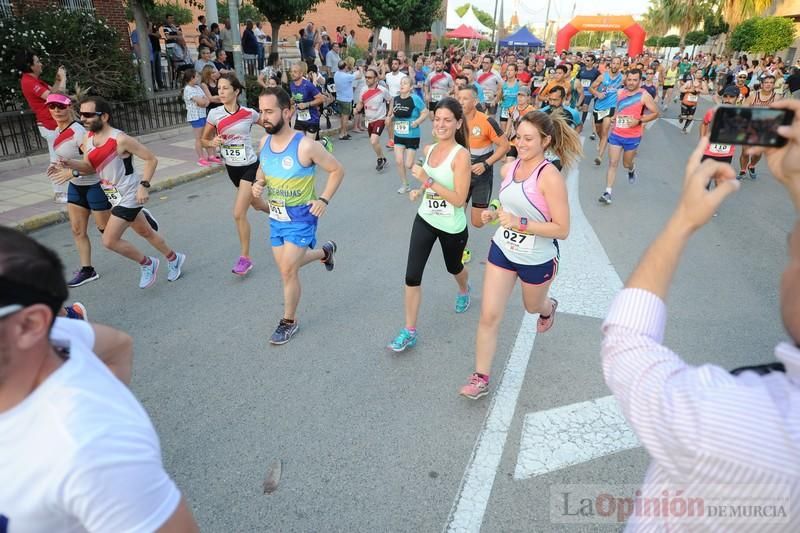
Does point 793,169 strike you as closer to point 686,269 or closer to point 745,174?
point 686,269

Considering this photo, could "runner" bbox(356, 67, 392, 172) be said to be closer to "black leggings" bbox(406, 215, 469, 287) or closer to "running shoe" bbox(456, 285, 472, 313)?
"running shoe" bbox(456, 285, 472, 313)

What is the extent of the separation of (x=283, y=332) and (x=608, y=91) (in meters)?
10.1

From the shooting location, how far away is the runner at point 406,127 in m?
8.41

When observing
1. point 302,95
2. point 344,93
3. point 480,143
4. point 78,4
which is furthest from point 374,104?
point 78,4

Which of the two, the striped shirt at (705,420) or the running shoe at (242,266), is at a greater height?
the striped shirt at (705,420)

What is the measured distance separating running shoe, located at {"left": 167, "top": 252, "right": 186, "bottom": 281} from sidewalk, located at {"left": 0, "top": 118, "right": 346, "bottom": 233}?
8.46ft

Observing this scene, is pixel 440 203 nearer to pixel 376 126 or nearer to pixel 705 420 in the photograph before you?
pixel 705 420

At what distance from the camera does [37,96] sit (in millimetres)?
7695

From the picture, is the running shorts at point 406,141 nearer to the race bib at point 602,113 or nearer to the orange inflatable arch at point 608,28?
the race bib at point 602,113

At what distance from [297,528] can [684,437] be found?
6.76ft

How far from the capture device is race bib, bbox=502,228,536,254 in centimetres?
327

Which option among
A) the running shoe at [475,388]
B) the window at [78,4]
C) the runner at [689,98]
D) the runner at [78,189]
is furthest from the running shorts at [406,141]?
the runner at [689,98]

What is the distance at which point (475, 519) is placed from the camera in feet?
8.34

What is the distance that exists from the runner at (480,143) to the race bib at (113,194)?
11.3ft
